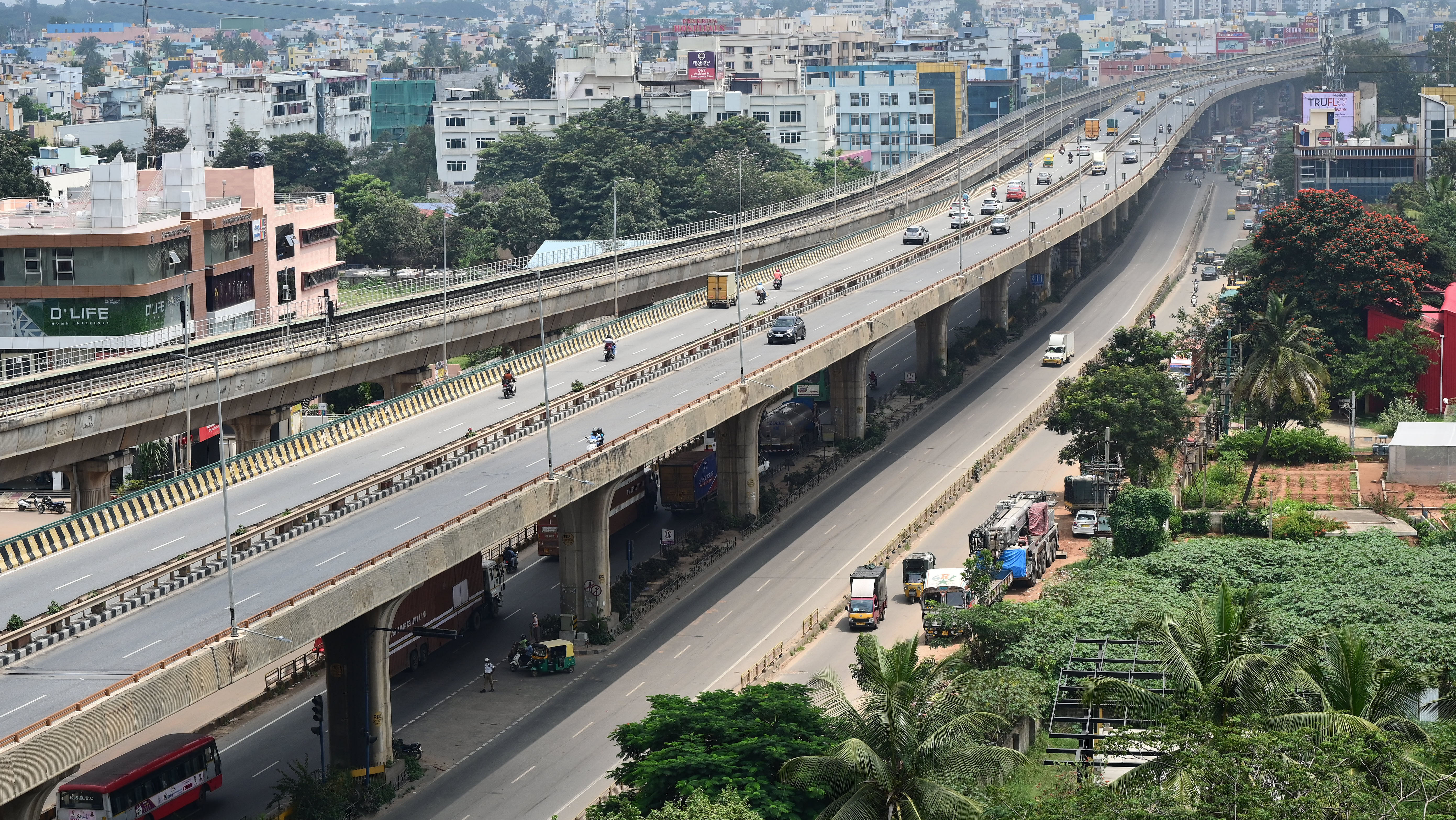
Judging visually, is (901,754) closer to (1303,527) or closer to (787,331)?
(1303,527)

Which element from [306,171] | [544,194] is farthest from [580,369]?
[306,171]

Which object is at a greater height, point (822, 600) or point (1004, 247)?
point (1004, 247)

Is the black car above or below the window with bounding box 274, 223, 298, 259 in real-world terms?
below

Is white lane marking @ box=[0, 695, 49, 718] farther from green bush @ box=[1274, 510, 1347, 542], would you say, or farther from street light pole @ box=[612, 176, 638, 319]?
street light pole @ box=[612, 176, 638, 319]

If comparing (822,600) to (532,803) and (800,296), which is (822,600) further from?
(800,296)

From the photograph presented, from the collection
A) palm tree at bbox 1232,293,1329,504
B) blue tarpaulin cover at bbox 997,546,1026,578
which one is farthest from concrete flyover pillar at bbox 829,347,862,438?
blue tarpaulin cover at bbox 997,546,1026,578

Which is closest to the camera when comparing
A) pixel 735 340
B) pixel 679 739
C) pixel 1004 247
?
pixel 679 739

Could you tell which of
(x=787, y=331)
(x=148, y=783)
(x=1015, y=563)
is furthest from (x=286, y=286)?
(x=148, y=783)
